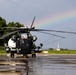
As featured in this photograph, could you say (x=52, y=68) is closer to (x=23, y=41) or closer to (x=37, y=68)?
(x=37, y=68)

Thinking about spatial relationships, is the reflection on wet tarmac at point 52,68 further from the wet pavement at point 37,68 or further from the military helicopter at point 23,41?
the military helicopter at point 23,41

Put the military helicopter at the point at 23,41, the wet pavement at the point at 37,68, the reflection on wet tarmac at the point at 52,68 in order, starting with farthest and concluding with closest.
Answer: the military helicopter at the point at 23,41 → the reflection on wet tarmac at the point at 52,68 → the wet pavement at the point at 37,68

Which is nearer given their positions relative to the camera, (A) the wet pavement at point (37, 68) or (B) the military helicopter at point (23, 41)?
(A) the wet pavement at point (37, 68)

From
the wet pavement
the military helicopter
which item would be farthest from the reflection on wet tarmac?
the military helicopter

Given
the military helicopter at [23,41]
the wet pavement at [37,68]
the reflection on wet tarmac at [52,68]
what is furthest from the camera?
the military helicopter at [23,41]

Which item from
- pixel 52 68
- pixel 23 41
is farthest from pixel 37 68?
pixel 23 41

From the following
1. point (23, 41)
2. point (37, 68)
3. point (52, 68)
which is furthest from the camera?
point (23, 41)

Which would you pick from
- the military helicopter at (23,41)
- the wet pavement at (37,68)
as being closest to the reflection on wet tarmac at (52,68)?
the wet pavement at (37,68)

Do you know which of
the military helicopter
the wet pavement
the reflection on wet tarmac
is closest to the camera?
the wet pavement

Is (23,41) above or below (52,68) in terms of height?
above

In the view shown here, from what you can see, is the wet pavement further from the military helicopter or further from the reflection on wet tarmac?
the military helicopter

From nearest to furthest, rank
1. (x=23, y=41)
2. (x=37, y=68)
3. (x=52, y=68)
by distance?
(x=52, y=68) → (x=37, y=68) → (x=23, y=41)

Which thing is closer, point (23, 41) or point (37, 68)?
point (37, 68)

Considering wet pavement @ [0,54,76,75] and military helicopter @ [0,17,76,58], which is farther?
military helicopter @ [0,17,76,58]
